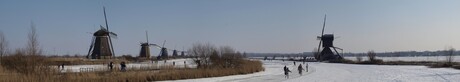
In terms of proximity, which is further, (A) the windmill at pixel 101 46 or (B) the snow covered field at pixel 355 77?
(A) the windmill at pixel 101 46

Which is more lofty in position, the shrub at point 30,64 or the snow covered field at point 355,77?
the shrub at point 30,64

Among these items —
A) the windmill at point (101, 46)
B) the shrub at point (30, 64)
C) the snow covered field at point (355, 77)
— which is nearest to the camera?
the shrub at point (30, 64)

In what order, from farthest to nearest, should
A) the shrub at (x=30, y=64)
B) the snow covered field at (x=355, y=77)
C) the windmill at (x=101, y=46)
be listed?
the windmill at (x=101, y=46) < the snow covered field at (x=355, y=77) < the shrub at (x=30, y=64)

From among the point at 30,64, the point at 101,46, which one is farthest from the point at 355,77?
the point at 101,46

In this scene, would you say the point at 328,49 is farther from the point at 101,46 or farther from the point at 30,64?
the point at 30,64

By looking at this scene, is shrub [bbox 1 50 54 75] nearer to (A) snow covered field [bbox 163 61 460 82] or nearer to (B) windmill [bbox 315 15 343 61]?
(A) snow covered field [bbox 163 61 460 82]

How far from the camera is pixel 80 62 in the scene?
61.6m

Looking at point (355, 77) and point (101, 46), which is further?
point (101, 46)

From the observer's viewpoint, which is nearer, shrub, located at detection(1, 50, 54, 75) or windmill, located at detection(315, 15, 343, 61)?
shrub, located at detection(1, 50, 54, 75)

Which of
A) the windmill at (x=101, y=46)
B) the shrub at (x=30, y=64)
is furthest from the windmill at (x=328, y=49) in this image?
the shrub at (x=30, y=64)

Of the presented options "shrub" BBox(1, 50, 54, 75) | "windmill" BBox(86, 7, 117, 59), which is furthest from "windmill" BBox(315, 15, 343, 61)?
"shrub" BBox(1, 50, 54, 75)

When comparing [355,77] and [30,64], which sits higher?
[30,64]

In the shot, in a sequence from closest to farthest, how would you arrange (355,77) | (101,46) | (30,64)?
1. (30,64)
2. (355,77)
3. (101,46)

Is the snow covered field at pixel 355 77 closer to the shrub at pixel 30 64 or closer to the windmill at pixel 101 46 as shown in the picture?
the shrub at pixel 30 64
